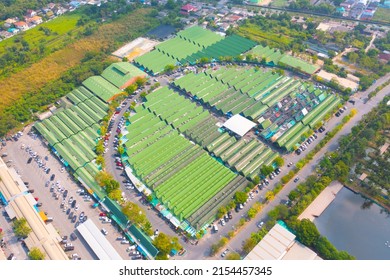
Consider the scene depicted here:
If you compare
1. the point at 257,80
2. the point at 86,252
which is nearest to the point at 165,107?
the point at 257,80

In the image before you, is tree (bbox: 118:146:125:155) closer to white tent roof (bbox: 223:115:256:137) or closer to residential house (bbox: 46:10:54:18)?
white tent roof (bbox: 223:115:256:137)

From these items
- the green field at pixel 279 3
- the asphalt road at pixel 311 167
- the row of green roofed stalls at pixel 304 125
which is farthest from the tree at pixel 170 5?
the asphalt road at pixel 311 167

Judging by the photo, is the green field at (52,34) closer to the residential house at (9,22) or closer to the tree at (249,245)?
the residential house at (9,22)

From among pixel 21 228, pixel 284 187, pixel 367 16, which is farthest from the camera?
pixel 367 16

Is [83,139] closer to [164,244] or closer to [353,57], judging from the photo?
[164,244]

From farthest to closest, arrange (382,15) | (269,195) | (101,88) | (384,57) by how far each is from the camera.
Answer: (382,15) < (384,57) < (101,88) < (269,195)

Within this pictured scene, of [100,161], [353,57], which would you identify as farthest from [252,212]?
[353,57]
